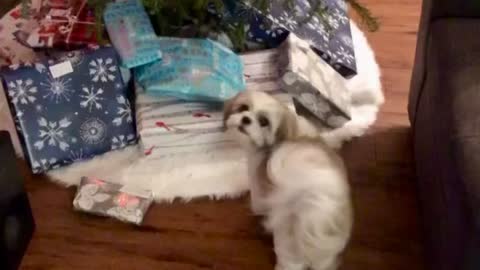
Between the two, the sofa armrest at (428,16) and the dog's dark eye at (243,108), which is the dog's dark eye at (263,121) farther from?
the sofa armrest at (428,16)

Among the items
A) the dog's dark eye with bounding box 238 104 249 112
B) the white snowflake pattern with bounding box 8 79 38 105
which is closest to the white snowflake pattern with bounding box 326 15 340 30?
the dog's dark eye with bounding box 238 104 249 112

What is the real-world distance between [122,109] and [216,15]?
0.37 m

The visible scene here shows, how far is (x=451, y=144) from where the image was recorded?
127 centimetres

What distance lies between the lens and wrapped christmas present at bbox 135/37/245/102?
71.9 inches

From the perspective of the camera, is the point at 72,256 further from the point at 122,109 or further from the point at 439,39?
the point at 439,39

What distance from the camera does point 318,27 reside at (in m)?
2.06

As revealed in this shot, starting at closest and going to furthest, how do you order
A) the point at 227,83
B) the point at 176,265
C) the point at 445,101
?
1. the point at 445,101
2. the point at 176,265
3. the point at 227,83

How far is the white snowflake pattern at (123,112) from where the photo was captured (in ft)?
6.21

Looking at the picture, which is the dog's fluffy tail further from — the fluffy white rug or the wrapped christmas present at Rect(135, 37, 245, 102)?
the wrapped christmas present at Rect(135, 37, 245, 102)

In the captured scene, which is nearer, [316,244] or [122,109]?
[316,244]

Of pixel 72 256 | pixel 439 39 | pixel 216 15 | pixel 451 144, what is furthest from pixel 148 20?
pixel 451 144

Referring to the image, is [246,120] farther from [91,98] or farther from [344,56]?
[344,56]

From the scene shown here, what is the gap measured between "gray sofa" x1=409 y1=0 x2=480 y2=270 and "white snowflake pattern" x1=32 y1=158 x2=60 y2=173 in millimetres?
949

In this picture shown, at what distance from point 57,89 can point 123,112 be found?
19 cm
